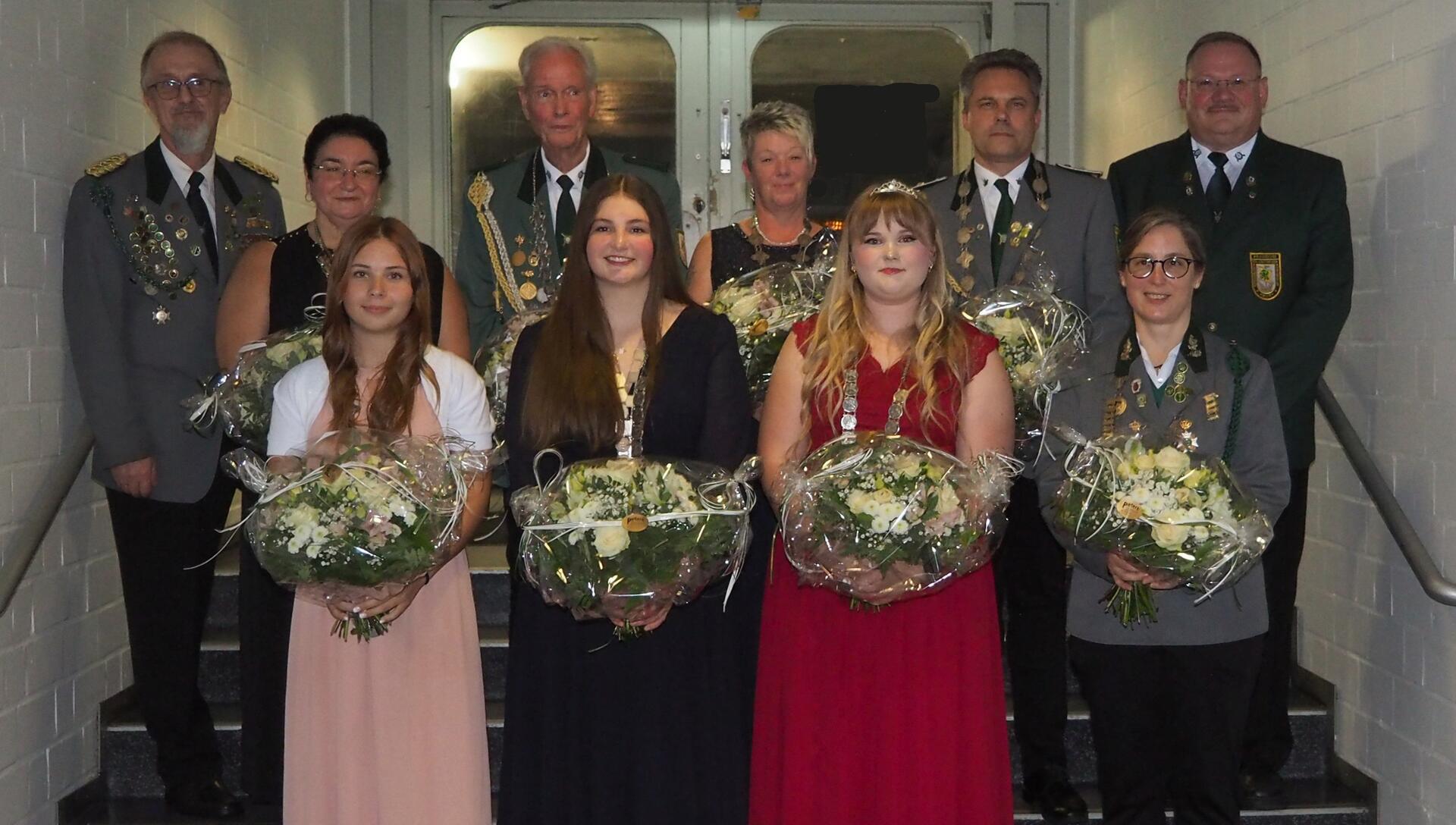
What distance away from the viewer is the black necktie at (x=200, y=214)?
3973mm

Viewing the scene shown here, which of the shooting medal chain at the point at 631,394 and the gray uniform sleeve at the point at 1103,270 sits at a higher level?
the gray uniform sleeve at the point at 1103,270

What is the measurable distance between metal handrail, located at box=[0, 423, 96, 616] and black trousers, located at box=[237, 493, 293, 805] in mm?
515

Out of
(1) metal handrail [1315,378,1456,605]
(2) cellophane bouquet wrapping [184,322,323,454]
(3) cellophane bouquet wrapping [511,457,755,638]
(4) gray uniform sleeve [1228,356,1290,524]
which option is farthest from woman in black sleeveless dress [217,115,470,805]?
(1) metal handrail [1315,378,1456,605]

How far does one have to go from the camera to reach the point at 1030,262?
370 cm

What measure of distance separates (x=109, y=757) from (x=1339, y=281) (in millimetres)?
3606

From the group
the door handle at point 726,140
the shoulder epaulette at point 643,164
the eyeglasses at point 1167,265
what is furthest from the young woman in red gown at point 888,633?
the door handle at point 726,140

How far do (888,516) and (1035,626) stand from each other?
3.97ft

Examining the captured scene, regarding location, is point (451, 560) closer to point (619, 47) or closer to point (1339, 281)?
point (1339, 281)

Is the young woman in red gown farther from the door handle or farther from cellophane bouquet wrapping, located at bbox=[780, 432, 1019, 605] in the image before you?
the door handle

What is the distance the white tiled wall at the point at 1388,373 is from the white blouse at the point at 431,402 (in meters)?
2.37

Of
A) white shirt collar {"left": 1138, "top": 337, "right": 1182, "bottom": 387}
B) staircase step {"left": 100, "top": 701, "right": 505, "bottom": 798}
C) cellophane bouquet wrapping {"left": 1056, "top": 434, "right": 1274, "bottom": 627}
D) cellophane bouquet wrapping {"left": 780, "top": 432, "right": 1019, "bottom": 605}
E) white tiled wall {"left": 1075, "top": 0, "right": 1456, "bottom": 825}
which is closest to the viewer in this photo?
cellophane bouquet wrapping {"left": 780, "top": 432, "right": 1019, "bottom": 605}

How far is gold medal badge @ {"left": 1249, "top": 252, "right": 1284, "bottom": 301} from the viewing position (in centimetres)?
383

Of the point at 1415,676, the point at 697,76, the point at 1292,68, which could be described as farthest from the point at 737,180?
the point at 1415,676

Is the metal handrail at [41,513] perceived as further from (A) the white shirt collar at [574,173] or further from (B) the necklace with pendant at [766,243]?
(B) the necklace with pendant at [766,243]
